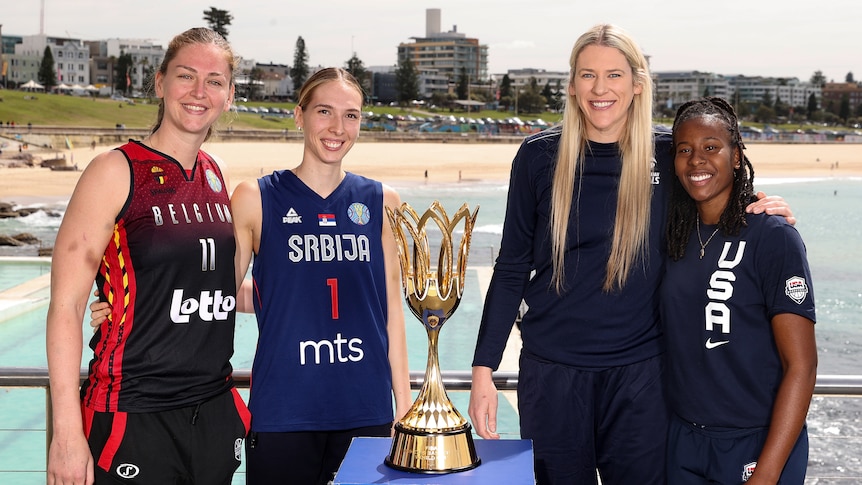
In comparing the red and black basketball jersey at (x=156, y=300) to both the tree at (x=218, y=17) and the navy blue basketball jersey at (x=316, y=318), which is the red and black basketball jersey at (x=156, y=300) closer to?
the navy blue basketball jersey at (x=316, y=318)

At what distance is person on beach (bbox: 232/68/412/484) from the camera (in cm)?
231

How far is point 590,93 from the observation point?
226 cm

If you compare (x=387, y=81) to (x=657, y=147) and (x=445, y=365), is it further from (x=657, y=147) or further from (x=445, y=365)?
(x=657, y=147)

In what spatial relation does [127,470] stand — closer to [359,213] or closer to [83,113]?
[359,213]

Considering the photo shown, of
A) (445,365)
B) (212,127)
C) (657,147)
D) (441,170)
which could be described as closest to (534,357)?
(657,147)

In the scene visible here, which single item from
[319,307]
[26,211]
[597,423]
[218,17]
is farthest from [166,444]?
[218,17]

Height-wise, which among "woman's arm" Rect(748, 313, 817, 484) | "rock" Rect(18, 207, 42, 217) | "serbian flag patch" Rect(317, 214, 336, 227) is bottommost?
"rock" Rect(18, 207, 42, 217)

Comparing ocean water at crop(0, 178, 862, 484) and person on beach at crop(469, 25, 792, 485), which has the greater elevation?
person on beach at crop(469, 25, 792, 485)

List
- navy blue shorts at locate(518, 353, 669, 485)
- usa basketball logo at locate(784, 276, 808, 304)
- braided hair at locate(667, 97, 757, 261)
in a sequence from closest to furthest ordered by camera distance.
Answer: usa basketball logo at locate(784, 276, 808, 304) < braided hair at locate(667, 97, 757, 261) < navy blue shorts at locate(518, 353, 669, 485)

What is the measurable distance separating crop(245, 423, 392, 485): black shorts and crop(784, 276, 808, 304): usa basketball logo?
1.05 m

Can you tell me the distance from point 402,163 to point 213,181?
46481 millimetres

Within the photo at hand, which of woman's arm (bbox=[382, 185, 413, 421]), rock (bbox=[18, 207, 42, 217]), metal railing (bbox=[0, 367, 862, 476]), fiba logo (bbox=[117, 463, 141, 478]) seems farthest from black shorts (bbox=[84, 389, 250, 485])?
rock (bbox=[18, 207, 42, 217])

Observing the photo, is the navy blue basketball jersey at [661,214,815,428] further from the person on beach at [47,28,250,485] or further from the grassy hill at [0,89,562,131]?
the grassy hill at [0,89,562,131]

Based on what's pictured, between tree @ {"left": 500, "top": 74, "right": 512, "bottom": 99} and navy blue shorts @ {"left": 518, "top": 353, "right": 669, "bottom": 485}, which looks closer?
navy blue shorts @ {"left": 518, "top": 353, "right": 669, "bottom": 485}
